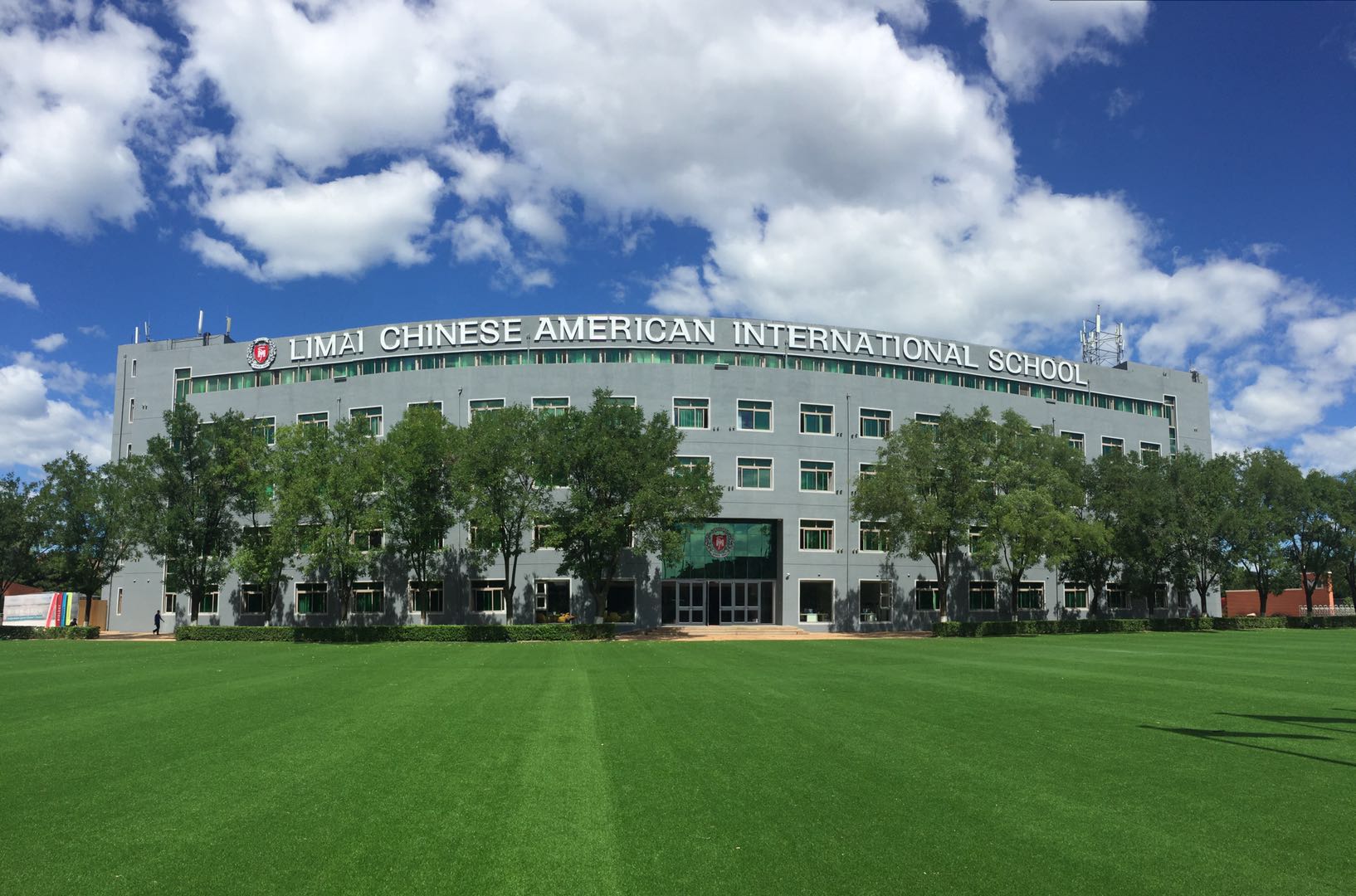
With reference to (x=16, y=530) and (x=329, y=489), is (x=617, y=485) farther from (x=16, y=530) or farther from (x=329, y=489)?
(x=16, y=530)

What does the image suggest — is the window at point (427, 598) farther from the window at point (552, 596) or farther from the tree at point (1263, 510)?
the tree at point (1263, 510)

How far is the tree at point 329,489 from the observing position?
44.7 m

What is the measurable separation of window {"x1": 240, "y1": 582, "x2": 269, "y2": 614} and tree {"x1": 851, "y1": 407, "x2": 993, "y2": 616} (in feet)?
126

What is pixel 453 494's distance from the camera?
45906 millimetres

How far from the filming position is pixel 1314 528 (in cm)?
6656

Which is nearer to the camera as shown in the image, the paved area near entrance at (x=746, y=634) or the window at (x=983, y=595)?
the paved area near entrance at (x=746, y=634)

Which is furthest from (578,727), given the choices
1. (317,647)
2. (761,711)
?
(317,647)

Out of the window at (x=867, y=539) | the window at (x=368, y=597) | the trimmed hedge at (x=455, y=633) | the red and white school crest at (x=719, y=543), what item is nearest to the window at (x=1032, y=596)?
the window at (x=867, y=539)

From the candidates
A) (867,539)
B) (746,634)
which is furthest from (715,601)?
(867,539)

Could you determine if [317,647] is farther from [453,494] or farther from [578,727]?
[578,727]

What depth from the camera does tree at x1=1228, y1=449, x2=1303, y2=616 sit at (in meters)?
59.6

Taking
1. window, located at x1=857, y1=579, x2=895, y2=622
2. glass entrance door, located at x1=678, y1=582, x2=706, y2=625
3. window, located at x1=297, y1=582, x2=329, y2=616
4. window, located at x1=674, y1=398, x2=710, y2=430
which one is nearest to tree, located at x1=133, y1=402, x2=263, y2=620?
window, located at x1=297, y1=582, x2=329, y2=616

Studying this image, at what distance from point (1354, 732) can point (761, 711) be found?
32.3 ft

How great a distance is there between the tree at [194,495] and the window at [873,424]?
36920mm
